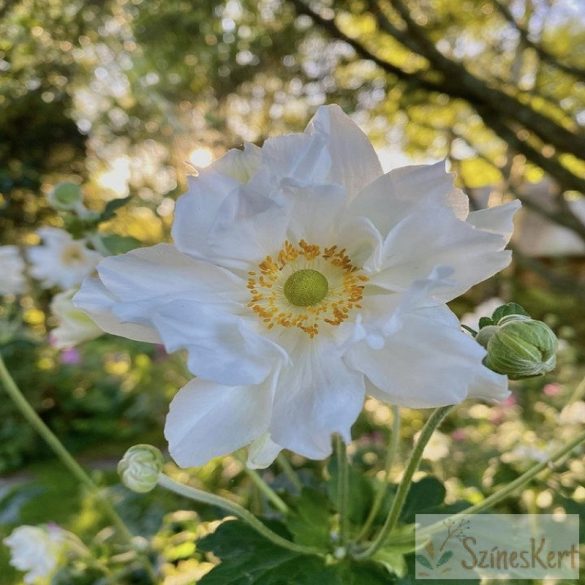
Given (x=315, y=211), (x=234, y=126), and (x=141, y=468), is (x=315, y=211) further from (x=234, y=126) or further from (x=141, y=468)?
(x=234, y=126)

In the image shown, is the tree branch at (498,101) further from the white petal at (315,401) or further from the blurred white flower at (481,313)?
the white petal at (315,401)

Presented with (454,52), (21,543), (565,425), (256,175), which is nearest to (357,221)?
(256,175)

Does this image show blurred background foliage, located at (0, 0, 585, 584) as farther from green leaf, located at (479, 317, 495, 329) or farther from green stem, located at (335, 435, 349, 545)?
green leaf, located at (479, 317, 495, 329)

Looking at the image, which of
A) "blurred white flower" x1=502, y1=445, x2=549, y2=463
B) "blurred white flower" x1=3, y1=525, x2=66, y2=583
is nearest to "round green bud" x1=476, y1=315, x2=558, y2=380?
"blurred white flower" x1=502, y1=445, x2=549, y2=463

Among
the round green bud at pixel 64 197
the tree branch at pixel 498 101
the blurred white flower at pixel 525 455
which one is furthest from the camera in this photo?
the tree branch at pixel 498 101

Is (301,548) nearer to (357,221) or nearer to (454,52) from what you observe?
(357,221)

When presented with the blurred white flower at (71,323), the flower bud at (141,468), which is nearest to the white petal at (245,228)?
the flower bud at (141,468)
